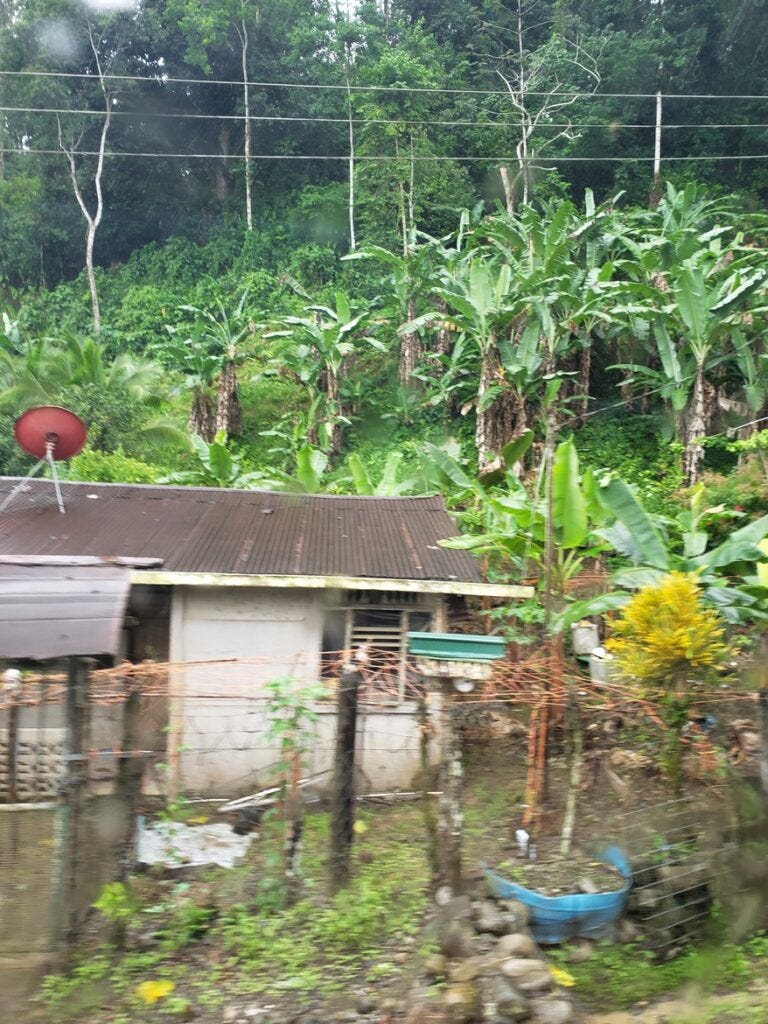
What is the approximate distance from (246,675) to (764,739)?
14.0 ft

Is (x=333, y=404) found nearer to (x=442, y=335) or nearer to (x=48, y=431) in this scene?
(x=442, y=335)

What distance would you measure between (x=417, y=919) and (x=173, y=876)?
1.80m

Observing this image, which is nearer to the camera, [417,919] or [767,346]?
[417,919]

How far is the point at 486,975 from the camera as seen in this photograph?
393cm

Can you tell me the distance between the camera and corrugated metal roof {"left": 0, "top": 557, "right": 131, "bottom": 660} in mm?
4129

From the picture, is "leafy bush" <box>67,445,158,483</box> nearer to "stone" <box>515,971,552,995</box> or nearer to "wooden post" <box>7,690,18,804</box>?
"wooden post" <box>7,690,18,804</box>

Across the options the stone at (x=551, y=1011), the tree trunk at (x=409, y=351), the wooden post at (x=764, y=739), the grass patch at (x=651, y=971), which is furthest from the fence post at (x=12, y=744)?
the tree trunk at (x=409, y=351)

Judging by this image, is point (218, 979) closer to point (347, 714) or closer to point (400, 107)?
point (347, 714)

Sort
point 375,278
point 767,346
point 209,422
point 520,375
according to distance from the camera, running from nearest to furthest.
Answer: point 520,375 < point 767,346 < point 209,422 < point 375,278

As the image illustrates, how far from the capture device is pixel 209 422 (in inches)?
738

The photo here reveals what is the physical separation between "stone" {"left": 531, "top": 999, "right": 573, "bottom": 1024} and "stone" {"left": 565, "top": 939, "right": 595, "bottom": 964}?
648 mm

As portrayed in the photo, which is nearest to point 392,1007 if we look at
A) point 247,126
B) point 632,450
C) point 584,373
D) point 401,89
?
point 584,373

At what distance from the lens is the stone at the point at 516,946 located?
4.14 m

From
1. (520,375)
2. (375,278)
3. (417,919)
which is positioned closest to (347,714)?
(417,919)
